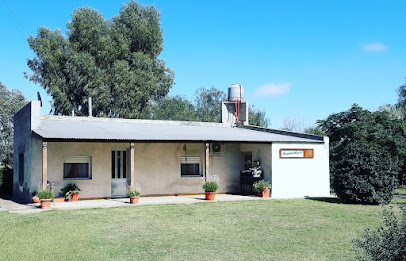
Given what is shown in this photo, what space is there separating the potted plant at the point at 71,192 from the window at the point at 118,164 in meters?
1.80

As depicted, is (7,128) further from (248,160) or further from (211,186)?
(211,186)

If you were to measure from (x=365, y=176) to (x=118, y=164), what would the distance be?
31.6 ft

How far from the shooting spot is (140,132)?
17984 millimetres

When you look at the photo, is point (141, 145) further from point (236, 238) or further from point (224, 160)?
point (236, 238)

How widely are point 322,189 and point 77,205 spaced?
34.4ft

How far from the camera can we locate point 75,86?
33.0 metres

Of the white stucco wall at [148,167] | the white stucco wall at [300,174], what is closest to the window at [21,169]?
the white stucco wall at [148,167]

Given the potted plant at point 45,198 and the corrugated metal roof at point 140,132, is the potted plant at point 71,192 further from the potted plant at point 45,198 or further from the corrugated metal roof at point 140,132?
the potted plant at point 45,198

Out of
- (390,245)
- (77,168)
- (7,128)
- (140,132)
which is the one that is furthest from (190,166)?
(7,128)

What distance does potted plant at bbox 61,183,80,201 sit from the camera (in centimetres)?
1650

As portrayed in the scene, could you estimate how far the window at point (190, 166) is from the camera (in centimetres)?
1959

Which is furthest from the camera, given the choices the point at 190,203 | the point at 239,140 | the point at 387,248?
the point at 239,140

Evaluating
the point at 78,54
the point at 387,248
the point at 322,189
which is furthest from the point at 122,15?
the point at 387,248

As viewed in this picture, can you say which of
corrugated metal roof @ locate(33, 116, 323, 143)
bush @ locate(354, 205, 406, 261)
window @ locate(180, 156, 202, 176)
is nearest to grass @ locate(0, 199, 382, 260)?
bush @ locate(354, 205, 406, 261)
